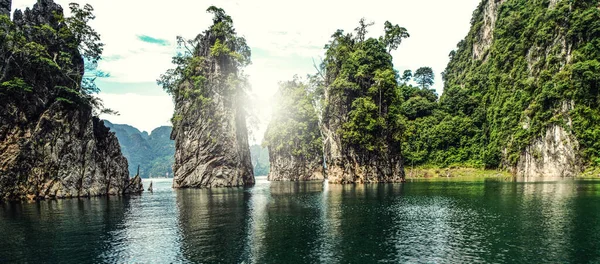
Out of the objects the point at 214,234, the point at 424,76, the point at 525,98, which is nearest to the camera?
the point at 214,234

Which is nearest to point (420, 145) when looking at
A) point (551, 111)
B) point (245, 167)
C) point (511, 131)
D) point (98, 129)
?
point (511, 131)

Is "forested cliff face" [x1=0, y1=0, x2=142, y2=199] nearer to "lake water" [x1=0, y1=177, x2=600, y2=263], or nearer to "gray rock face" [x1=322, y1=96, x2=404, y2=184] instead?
"lake water" [x1=0, y1=177, x2=600, y2=263]

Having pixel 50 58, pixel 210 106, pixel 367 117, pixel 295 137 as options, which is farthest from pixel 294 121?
pixel 50 58

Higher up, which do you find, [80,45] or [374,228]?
[80,45]

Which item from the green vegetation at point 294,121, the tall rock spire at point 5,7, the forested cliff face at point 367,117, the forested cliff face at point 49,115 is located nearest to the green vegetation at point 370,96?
the forested cliff face at point 367,117

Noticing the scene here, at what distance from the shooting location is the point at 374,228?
2759cm

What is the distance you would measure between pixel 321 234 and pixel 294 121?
8289 cm

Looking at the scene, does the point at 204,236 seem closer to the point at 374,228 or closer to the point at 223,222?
the point at 223,222

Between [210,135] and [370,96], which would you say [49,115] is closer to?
[210,135]

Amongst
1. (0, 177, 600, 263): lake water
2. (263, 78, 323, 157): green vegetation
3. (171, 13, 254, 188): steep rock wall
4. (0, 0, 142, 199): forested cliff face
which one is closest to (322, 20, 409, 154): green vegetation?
(263, 78, 323, 157): green vegetation

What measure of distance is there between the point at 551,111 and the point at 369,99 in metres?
50.8

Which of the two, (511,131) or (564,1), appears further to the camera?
(511,131)

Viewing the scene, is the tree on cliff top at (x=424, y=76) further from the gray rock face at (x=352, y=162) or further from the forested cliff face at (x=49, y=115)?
the forested cliff face at (x=49, y=115)

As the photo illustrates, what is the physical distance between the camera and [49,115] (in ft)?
189
